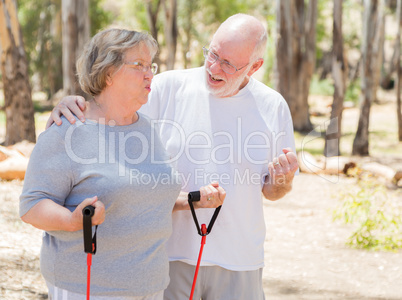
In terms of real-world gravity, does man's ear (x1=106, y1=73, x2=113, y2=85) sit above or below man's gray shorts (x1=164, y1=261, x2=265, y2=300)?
above

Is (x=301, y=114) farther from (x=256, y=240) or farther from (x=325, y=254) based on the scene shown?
(x=256, y=240)

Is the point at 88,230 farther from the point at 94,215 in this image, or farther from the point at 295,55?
the point at 295,55

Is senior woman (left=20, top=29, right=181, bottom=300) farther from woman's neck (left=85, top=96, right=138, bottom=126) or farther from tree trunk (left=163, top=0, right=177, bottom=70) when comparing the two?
tree trunk (left=163, top=0, right=177, bottom=70)

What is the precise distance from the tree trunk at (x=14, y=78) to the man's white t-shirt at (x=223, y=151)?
6.49 meters

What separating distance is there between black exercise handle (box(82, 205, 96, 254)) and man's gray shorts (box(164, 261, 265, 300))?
80 cm

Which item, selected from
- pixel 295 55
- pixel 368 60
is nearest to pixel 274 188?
pixel 368 60

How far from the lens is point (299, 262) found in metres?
5.95

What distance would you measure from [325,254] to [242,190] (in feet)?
12.5

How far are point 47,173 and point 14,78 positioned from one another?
23.7 feet

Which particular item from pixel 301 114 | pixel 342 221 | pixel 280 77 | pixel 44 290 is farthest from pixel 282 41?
pixel 44 290

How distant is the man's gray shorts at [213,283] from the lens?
2.68 m

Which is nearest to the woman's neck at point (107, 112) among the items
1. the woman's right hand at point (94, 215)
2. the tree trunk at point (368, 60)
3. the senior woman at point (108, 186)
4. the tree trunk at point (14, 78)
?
the senior woman at point (108, 186)

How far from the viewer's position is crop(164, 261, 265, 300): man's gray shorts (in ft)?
8.80

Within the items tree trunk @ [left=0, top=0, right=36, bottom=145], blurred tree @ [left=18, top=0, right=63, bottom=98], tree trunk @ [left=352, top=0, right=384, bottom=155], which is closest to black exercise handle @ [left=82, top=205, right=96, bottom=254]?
tree trunk @ [left=0, top=0, right=36, bottom=145]
